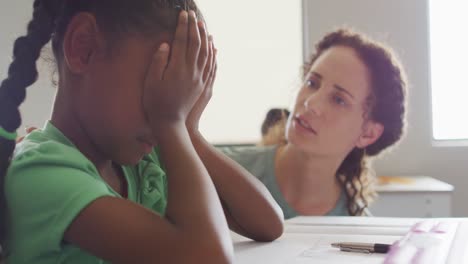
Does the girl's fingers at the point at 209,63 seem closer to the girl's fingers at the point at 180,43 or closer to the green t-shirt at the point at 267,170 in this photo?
the girl's fingers at the point at 180,43

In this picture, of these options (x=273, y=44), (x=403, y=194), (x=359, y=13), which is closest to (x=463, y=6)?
(x=359, y=13)

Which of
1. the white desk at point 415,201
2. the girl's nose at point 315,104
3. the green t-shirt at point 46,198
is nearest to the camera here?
the green t-shirt at point 46,198

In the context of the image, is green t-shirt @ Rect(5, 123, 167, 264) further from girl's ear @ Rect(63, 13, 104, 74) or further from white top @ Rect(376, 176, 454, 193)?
white top @ Rect(376, 176, 454, 193)

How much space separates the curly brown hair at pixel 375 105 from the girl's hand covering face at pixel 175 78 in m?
0.89

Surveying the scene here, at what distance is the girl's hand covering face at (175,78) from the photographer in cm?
54

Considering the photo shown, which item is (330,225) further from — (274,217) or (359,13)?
(359,13)

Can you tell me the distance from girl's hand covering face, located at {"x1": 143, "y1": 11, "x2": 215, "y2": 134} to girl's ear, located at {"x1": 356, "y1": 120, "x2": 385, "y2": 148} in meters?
0.96

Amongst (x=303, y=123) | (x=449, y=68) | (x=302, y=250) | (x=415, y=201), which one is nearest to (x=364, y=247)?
(x=302, y=250)

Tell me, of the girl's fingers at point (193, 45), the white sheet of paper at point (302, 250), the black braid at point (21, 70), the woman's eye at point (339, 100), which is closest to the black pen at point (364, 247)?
the white sheet of paper at point (302, 250)

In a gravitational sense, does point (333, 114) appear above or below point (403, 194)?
above

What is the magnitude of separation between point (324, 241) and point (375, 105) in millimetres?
772

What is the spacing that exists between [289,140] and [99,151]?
818 millimetres

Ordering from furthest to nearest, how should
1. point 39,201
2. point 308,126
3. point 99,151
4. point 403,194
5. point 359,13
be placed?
point 359,13
point 403,194
point 308,126
point 99,151
point 39,201

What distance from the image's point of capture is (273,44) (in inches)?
96.4
